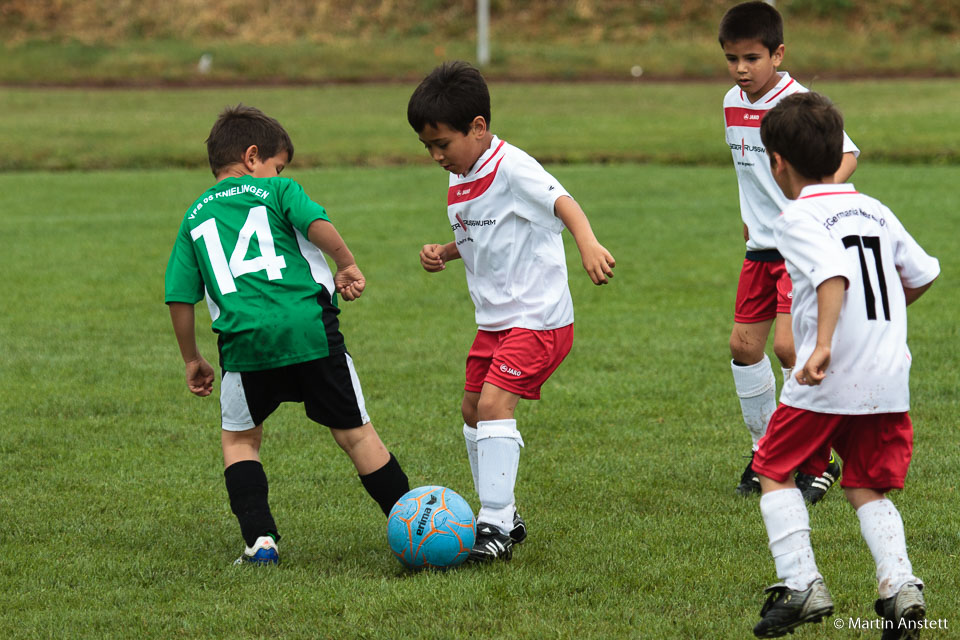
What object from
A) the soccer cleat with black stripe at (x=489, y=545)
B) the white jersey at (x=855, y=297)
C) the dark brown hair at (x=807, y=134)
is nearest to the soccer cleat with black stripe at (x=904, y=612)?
the white jersey at (x=855, y=297)

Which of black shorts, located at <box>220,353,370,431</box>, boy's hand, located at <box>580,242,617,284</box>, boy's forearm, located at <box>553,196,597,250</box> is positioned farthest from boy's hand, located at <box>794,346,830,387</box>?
black shorts, located at <box>220,353,370,431</box>

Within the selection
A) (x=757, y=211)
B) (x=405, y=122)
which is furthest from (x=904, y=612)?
(x=405, y=122)

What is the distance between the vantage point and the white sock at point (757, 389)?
5.69m

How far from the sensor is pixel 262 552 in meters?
4.49

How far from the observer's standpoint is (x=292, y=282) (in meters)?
4.52

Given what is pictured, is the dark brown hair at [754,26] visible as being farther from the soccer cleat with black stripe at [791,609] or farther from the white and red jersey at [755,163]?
the soccer cleat with black stripe at [791,609]

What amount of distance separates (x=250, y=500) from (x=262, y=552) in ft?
0.69

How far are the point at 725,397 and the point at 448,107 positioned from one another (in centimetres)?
337

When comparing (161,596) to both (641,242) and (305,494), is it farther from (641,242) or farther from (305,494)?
(641,242)

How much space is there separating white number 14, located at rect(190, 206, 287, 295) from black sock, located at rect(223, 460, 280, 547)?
715 mm

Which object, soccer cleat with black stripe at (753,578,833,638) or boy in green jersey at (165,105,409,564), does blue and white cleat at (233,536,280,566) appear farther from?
soccer cleat with black stripe at (753,578,833,638)

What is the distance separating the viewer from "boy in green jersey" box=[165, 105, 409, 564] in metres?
4.45

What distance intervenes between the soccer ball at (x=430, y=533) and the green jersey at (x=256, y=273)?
68 cm
